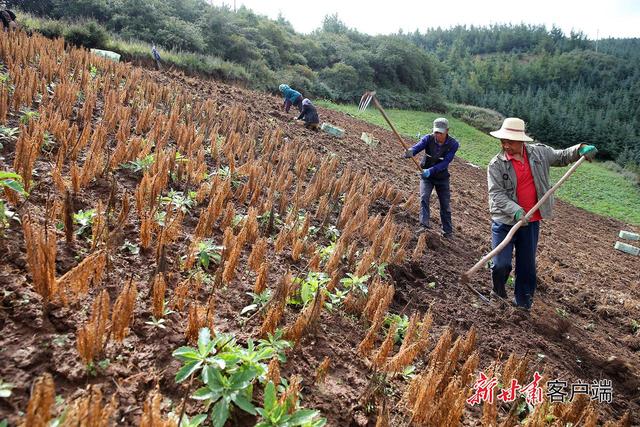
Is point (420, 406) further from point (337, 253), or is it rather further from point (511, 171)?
point (511, 171)

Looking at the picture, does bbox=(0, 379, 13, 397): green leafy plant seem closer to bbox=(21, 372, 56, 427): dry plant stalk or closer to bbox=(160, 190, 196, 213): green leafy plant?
bbox=(21, 372, 56, 427): dry plant stalk

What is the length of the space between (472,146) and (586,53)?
206 feet

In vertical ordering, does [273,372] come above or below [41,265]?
below

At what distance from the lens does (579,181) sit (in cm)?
2053

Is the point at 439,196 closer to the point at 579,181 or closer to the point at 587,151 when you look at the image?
the point at 587,151

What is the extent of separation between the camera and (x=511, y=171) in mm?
4059

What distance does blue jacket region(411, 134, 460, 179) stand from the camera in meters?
5.74

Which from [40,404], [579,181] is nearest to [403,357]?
[40,404]

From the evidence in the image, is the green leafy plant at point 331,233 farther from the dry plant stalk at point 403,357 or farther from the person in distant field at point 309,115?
the person in distant field at point 309,115

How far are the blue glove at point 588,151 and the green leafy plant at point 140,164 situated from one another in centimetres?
447

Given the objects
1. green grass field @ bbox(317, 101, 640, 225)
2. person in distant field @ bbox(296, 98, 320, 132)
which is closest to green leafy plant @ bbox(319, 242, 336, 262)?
person in distant field @ bbox(296, 98, 320, 132)

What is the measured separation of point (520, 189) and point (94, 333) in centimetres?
389

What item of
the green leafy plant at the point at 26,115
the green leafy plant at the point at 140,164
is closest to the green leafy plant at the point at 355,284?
the green leafy plant at the point at 140,164

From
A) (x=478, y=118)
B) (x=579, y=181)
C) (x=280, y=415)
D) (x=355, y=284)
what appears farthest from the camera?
(x=478, y=118)
